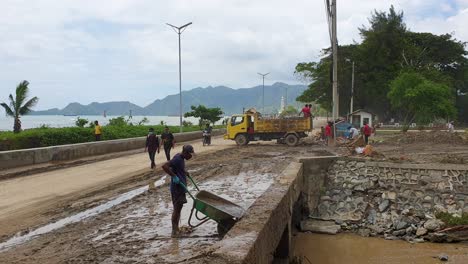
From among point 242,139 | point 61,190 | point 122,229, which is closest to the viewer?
point 122,229

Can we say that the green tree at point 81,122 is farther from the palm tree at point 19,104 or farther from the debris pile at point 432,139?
the debris pile at point 432,139

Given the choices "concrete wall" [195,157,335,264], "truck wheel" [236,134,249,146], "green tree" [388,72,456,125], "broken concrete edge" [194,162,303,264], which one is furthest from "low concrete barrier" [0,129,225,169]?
"green tree" [388,72,456,125]

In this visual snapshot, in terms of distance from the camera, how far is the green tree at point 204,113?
157 feet

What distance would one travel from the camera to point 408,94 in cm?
3925

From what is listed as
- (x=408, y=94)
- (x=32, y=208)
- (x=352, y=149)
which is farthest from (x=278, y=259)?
(x=408, y=94)

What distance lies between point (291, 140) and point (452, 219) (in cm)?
1318

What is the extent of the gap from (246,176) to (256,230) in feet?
28.8

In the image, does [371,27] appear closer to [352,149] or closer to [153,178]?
[352,149]

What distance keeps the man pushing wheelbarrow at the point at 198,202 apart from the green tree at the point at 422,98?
3526 cm


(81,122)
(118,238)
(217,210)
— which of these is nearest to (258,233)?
Result: (217,210)

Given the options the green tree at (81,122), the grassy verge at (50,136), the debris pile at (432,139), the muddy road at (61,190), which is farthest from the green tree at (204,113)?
the muddy road at (61,190)

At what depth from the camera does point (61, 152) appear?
1916 cm

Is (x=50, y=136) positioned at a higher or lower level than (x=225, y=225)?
higher

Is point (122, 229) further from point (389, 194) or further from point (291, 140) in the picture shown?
point (291, 140)
